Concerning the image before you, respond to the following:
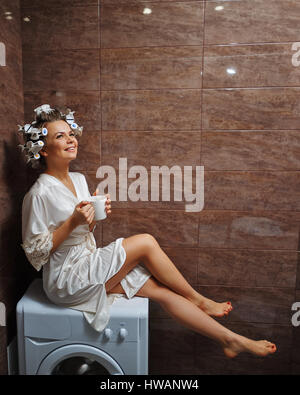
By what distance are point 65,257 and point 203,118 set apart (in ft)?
3.18

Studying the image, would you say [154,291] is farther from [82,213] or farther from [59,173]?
[59,173]

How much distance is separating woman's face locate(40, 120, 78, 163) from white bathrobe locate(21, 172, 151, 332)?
0.34ft

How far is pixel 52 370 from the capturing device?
1366 mm

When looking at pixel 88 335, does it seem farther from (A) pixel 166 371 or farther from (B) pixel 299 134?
(B) pixel 299 134

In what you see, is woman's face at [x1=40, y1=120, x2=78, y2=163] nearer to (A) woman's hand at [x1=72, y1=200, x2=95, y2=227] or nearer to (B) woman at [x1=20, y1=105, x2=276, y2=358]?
(B) woman at [x1=20, y1=105, x2=276, y2=358]

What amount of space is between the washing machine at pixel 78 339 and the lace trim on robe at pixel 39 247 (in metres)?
0.23

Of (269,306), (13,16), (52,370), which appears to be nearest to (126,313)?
(52,370)

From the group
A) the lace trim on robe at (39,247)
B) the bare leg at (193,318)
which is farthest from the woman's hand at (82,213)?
the bare leg at (193,318)

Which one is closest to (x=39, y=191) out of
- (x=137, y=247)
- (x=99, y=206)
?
(x=99, y=206)

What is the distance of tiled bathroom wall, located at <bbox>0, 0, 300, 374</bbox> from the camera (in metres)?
1.52

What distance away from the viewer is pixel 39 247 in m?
1.28

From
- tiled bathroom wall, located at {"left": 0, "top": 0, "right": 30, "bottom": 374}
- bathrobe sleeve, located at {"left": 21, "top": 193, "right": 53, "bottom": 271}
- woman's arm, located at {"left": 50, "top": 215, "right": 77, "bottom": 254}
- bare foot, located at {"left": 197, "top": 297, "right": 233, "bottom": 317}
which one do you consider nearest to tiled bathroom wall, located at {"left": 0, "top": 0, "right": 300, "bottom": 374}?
tiled bathroom wall, located at {"left": 0, "top": 0, "right": 30, "bottom": 374}

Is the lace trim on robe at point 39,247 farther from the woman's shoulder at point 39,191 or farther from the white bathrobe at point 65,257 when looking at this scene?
the woman's shoulder at point 39,191

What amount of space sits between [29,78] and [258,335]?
74.4 inches
